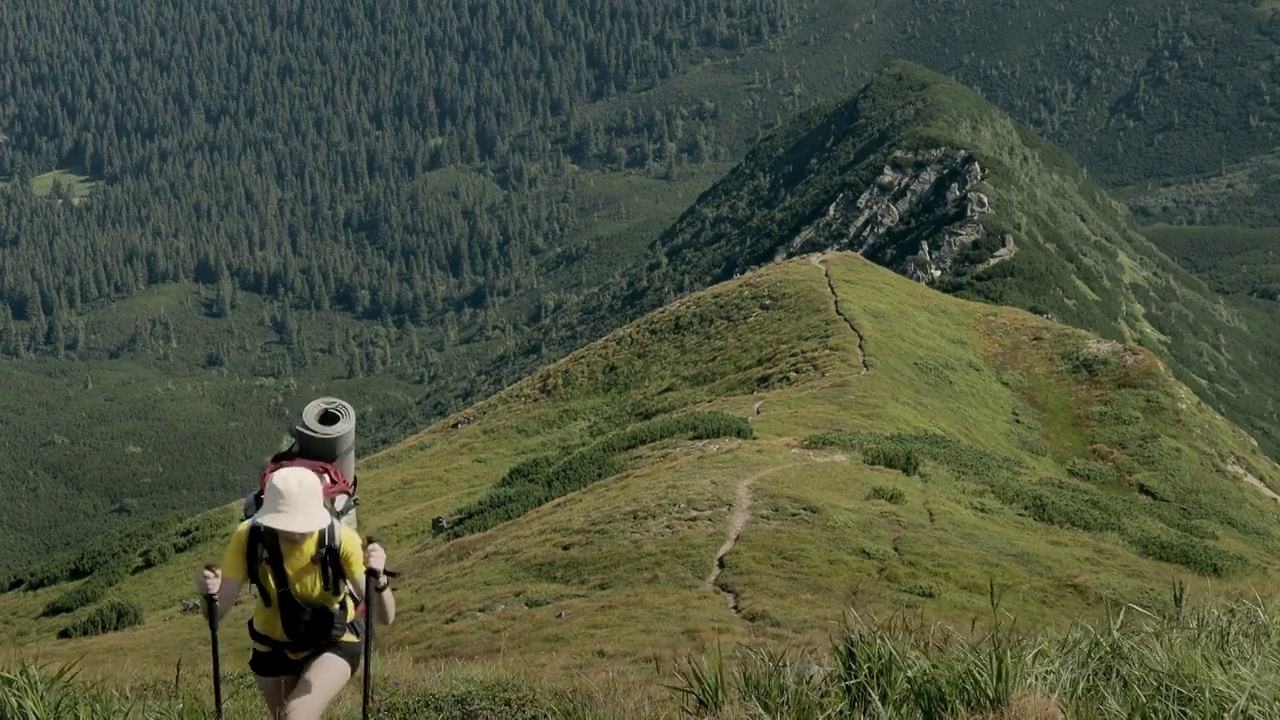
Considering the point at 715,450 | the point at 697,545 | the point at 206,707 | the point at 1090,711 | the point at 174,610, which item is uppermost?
the point at 1090,711

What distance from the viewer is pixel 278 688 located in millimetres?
15453

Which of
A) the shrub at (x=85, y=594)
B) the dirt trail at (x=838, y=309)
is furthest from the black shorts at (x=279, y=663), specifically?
the shrub at (x=85, y=594)

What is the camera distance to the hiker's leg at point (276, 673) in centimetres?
1538

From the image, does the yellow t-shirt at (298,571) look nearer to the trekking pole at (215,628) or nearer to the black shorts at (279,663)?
the black shorts at (279,663)

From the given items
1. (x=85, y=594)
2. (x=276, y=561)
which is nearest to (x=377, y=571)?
(x=276, y=561)

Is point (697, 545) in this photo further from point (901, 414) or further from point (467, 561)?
point (901, 414)

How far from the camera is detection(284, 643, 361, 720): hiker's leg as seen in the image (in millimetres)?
15164

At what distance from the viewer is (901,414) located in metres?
72.2

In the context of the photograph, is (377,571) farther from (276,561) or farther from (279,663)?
(279,663)

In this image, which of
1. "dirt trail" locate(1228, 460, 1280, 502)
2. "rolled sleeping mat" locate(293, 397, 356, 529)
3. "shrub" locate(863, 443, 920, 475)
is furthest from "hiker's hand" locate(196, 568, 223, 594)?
"dirt trail" locate(1228, 460, 1280, 502)

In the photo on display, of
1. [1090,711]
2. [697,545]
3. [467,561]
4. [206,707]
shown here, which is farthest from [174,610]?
[1090,711]

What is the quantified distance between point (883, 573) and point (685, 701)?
24969 mm

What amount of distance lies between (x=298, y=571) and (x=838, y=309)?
8518 cm

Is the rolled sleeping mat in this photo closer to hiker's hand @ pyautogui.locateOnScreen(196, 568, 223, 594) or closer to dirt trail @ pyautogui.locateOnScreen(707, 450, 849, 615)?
hiker's hand @ pyautogui.locateOnScreen(196, 568, 223, 594)
